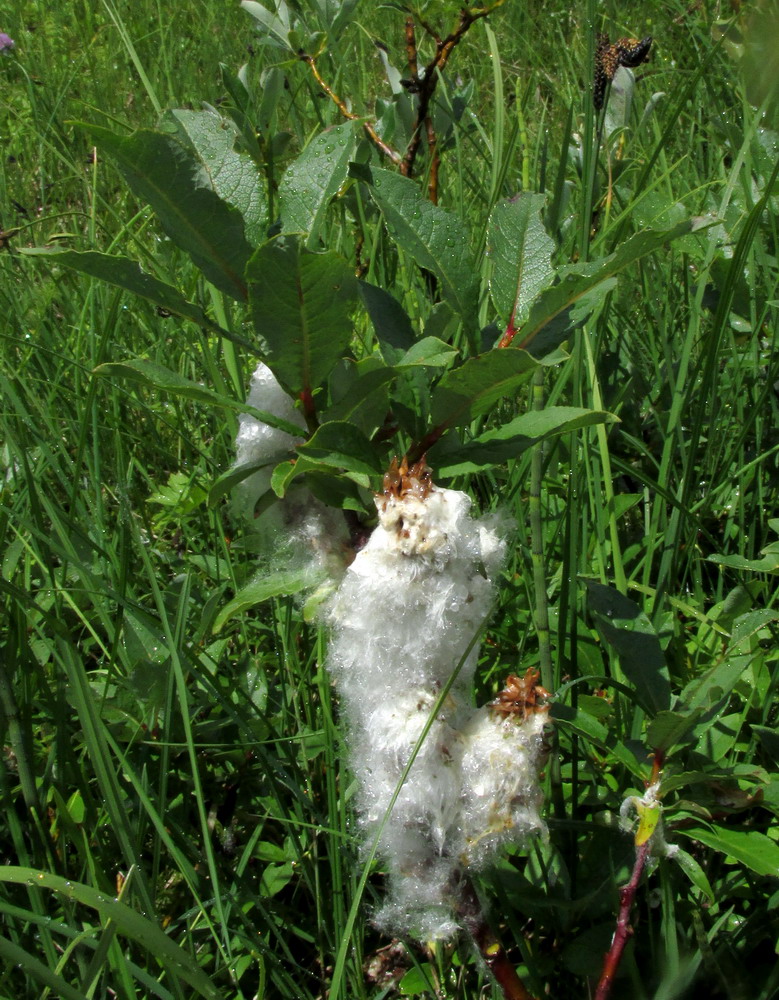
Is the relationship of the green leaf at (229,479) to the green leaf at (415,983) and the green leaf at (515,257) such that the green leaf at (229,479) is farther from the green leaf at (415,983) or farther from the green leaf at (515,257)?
the green leaf at (415,983)

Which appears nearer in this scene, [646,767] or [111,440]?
[646,767]

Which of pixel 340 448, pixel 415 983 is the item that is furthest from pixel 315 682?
pixel 340 448

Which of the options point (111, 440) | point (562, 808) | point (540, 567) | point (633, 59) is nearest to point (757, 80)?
point (540, 567)

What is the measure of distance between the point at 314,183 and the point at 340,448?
0.25 metres

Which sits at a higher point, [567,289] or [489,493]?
[567,289]

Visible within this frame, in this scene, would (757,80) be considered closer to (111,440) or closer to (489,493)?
(489,493)

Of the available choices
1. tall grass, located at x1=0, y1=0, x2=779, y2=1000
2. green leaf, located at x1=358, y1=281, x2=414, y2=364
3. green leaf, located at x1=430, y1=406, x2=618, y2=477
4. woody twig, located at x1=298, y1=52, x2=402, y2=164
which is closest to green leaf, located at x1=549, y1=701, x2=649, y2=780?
tall grass, located at x1=0, y1=0, x2=779, y2=1000

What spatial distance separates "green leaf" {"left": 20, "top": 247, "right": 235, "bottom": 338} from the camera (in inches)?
27.1

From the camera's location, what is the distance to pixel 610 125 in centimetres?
198

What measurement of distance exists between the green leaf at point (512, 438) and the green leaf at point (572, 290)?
61 millimetres

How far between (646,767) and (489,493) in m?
0.78

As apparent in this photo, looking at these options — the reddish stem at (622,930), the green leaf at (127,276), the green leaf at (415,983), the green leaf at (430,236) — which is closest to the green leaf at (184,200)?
the green leaf at (127,276)

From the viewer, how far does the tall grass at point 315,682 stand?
97cm

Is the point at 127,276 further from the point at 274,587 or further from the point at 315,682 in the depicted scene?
the point at 315,682
